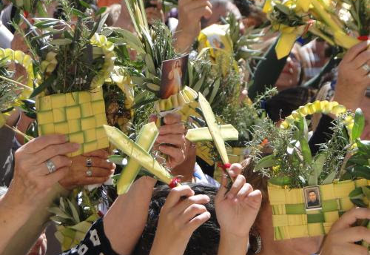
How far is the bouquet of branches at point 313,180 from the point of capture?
2.49 metres

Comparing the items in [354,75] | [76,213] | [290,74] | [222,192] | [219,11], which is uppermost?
[222,192]

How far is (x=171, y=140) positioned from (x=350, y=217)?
1.98 ft

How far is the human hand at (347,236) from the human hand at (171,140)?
540 millimetres

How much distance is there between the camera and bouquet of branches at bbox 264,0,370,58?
3.43 meters

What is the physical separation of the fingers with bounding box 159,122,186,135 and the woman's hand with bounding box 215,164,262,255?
0.85ft

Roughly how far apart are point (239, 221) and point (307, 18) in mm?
1370

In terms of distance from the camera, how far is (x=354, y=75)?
3.40 m

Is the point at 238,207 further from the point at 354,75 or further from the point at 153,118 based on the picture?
the point at 354,75

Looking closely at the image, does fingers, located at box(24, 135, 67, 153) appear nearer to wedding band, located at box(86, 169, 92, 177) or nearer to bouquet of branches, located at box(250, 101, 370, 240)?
wedding band, located at box(86, 169, 92, 177)

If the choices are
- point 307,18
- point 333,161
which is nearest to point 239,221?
point 333,161

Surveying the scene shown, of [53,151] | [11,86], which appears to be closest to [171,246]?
[53,151]

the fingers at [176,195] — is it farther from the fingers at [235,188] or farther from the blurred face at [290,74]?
the blurred face at [290,74]

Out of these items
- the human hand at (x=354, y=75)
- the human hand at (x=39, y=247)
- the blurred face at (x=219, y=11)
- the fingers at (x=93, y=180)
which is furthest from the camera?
the blurred face at (x=219, y=11)

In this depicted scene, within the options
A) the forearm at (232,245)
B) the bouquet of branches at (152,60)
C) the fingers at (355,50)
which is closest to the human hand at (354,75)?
the fingers at (355,50)
